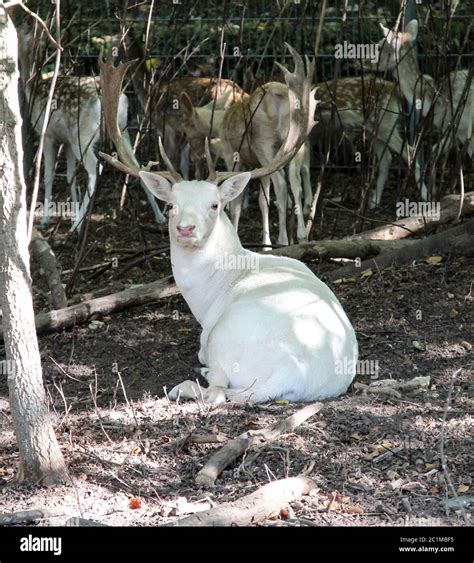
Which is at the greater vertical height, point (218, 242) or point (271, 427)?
point (218, 242)

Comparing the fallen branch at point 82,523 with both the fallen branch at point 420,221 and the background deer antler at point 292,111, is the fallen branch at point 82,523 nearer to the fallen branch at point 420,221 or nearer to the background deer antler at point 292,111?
the background deer antler at point 292,111

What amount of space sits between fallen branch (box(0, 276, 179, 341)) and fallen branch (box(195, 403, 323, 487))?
2382 millimetres

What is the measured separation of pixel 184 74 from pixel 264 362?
8098mm

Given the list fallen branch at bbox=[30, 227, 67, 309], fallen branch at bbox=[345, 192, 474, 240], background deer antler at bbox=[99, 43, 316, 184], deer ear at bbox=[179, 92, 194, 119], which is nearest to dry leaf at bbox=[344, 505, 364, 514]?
background deer antler at bbox=[99, 43, 316, 184]

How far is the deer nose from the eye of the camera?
5992 mm

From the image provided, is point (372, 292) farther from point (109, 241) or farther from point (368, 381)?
point (109, 241)

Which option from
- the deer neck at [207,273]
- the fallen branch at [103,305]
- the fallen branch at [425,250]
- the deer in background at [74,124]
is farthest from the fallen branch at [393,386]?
the deer in background at [74,124]

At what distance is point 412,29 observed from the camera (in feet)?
31.3

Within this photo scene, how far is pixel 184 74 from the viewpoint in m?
13.0

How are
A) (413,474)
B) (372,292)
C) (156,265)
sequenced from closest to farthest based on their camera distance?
1. (413,474)
2. (372,292)
3. (156,265)

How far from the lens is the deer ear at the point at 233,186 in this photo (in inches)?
250

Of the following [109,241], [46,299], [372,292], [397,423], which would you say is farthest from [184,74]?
[397,423]

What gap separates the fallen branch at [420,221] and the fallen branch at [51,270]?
232cm

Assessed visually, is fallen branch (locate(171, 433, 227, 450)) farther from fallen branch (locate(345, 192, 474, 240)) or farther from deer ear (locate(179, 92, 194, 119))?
deer ear (locate(179, 92, 194, 119))
